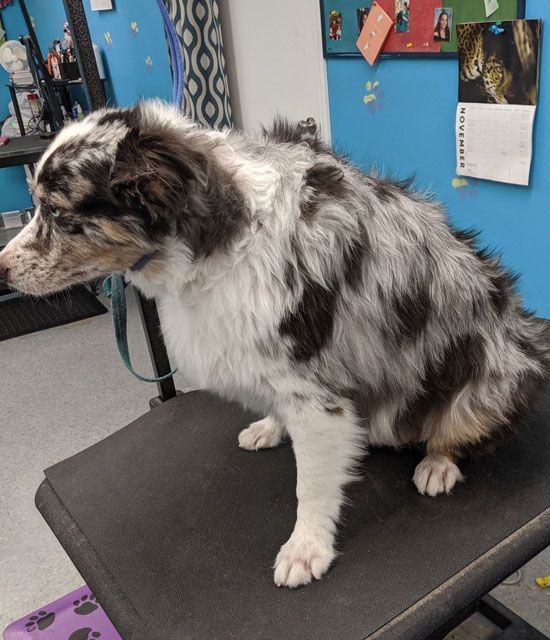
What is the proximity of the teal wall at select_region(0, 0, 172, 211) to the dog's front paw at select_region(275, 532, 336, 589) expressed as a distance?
2238 mm

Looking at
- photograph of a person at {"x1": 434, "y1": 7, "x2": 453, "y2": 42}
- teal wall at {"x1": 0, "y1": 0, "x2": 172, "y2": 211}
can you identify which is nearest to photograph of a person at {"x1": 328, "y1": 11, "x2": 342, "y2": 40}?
photograph of a person at {"x1": 434, "y1": 7, "x2": 453, "y2": 42}

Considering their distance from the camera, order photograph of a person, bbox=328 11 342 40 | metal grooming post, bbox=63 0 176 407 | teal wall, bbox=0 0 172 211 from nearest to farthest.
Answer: metal grooming post, bbox=63 0 176 407
photograph of a person, bbox=328 11 342 40
teal wall, bbox=0 0 172 211

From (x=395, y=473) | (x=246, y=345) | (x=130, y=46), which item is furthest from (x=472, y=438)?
(x=130, y=46)

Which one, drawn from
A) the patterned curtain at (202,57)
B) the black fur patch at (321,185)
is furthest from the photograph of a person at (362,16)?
the black fur patch at (321,185)

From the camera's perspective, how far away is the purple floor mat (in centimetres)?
139

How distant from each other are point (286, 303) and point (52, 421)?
1.85m

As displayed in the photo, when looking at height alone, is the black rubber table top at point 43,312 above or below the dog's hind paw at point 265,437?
below

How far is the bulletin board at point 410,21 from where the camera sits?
67.4 inches

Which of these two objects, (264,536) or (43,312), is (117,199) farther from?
(43,312)

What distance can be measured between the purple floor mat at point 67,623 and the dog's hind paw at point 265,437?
22.0 inches

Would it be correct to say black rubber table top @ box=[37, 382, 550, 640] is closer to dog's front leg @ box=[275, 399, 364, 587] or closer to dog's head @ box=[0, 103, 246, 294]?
dog's front leg @ box=[275, 399, 364, 587]

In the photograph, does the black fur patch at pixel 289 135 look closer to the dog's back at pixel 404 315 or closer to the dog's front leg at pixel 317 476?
the dog's back at pixel 404 315

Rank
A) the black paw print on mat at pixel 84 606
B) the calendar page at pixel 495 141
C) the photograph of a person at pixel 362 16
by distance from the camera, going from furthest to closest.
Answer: the photograph of a person at pixel 362 16
the calendar page at pixel 495 141
the black paw print on mat at pixel 84 606

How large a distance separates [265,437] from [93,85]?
0.85 meters
